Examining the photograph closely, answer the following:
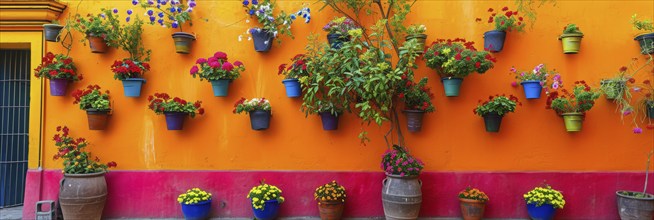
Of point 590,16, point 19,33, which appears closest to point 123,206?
point 19,33

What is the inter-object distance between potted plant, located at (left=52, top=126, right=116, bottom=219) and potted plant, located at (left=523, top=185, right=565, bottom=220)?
5.29 metres

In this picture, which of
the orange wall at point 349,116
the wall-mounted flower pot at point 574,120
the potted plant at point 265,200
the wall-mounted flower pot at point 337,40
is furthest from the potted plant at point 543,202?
the potted plant at point 265,200

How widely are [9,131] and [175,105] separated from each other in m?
2.80

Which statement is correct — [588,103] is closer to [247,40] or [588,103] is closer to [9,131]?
[247,40]

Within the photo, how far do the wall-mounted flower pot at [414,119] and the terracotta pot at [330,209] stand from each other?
1.31 metres

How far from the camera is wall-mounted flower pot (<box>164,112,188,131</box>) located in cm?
554

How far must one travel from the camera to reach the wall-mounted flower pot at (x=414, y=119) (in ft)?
17.9

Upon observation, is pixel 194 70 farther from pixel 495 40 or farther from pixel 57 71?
pixel 495 40

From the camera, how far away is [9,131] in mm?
6305

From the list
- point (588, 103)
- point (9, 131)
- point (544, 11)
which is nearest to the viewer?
point (588, 103)

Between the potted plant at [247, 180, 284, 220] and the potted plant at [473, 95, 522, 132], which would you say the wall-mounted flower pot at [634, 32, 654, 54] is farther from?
the potted plant at [247, 180, 284, 220]

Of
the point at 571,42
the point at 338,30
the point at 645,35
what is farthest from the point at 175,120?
the point at 645,35

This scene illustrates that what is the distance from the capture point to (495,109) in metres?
5.30

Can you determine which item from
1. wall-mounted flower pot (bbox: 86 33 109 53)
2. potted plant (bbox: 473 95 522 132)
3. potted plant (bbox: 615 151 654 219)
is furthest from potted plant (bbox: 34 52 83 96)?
potted plant (bbox: 615 151 654 219)
